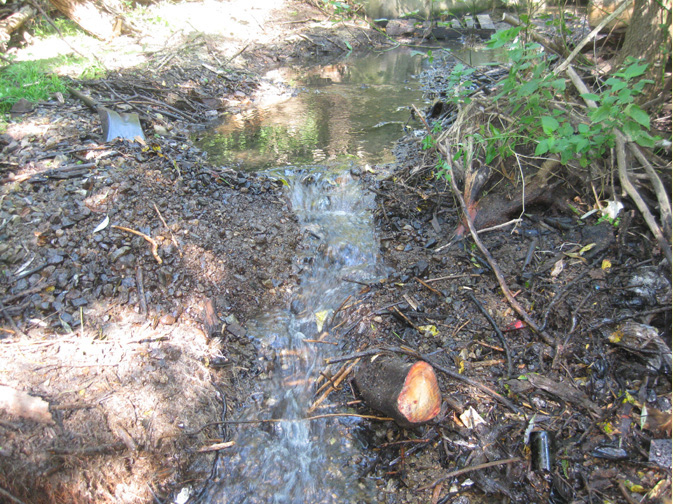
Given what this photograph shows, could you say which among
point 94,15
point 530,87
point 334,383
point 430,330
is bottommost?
point 334,383

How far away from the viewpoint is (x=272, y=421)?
2.93 meters

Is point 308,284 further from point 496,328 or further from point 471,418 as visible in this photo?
point 471,418

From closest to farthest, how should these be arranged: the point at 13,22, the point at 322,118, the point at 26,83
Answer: the point at 26,83, the point at 322,118, the point at 13,22

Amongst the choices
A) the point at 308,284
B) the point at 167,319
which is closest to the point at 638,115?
the point at 308,284

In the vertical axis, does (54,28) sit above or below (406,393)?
above

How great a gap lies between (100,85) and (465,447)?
6.92 m

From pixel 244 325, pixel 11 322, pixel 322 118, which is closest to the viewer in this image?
pixel 11 322

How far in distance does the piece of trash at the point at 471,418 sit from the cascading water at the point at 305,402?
2.48 feet

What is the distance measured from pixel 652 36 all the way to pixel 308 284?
340cm

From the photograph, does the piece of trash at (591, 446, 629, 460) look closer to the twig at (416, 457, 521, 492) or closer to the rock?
the twig at (416, 457, 521, 492)

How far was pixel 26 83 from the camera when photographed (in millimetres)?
5582

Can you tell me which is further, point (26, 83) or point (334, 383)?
point (26, 83)

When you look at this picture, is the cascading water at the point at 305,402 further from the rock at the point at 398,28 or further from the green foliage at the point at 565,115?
Answer: the rock at the point at 398,28

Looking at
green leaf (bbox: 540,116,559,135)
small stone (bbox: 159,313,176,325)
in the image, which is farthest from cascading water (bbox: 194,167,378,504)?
green leaf (bbox: 540,116,559,135)
